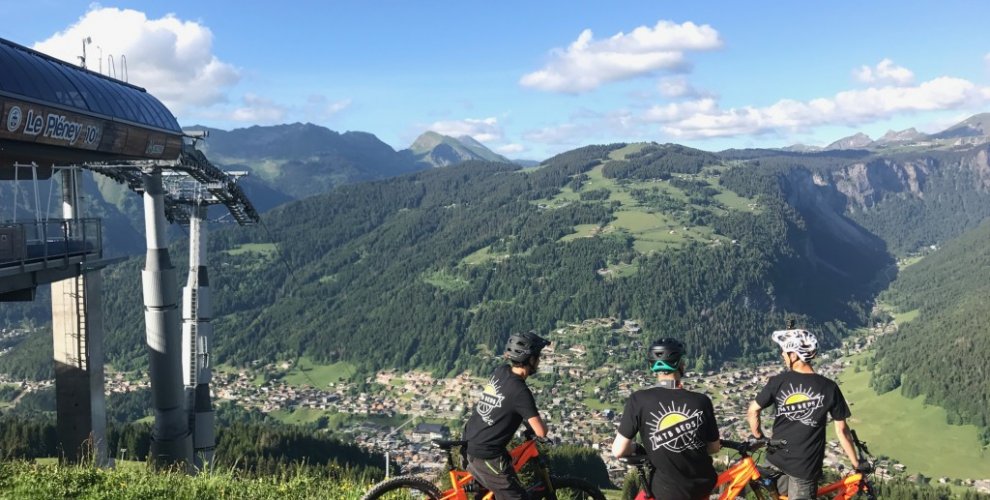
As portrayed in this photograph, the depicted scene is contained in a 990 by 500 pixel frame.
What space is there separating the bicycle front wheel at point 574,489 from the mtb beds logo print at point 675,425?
1.88m

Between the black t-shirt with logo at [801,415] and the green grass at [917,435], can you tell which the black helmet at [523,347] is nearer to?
the black t-shirt with logo at [801,415]

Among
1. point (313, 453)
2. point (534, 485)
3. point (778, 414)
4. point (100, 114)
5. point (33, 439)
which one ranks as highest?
point (100, 114)

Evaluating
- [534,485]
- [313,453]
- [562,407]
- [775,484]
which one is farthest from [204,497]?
[562,407]

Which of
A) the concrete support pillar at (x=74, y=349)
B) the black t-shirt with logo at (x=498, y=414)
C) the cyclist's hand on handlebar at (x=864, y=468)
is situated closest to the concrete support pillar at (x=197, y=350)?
the concrete support pillar at (x=74, y=349)

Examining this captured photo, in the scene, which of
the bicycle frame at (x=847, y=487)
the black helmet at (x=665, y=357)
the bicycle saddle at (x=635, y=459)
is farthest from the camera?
the bicycle frame at (x=847, y=487)

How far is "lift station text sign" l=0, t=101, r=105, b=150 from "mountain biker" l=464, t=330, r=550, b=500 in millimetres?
19715

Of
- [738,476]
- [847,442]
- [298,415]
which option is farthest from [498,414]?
[298,415]

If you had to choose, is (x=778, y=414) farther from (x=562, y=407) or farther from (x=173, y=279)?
(x=562, y=407)

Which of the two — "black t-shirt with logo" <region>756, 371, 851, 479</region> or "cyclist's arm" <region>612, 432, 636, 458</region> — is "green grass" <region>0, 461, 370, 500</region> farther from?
"black t-shirt with logo" <region>756, 371, 851, 479</region>

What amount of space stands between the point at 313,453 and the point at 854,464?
81940mm

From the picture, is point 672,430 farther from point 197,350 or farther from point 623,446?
point 197,350

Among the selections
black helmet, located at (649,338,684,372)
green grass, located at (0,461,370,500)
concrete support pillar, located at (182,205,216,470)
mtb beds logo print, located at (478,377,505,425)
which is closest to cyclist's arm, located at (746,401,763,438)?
black helmet, located at (649,338,684,372)

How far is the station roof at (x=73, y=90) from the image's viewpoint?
2133cm

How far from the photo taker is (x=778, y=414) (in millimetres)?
9539
